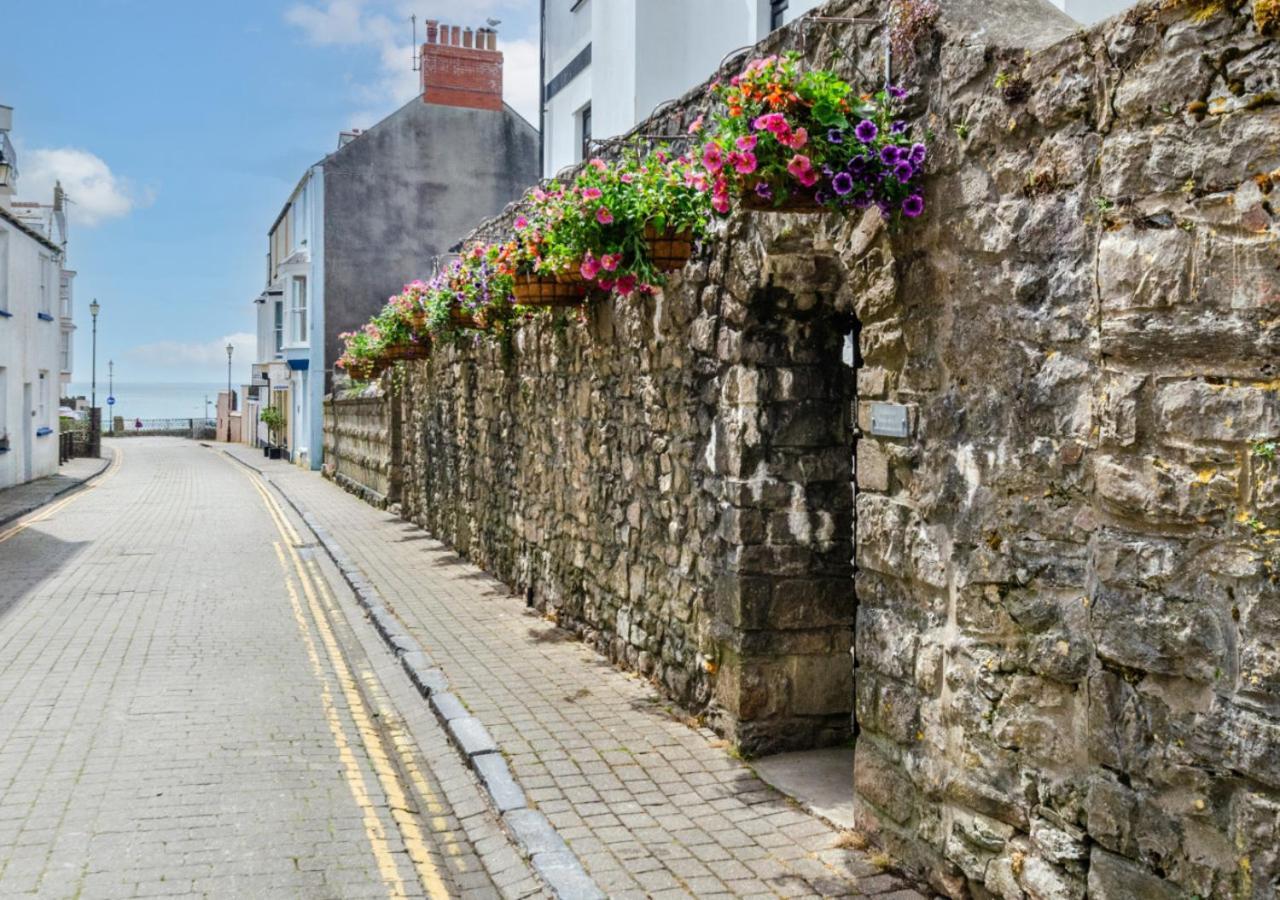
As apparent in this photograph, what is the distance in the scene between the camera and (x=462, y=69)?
3303 cm

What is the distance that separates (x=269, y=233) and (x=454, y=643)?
42.1 m

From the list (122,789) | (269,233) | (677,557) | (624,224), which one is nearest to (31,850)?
(122,789)

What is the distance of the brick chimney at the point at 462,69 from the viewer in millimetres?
32750

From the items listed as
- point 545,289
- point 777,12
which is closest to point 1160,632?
point 545,289

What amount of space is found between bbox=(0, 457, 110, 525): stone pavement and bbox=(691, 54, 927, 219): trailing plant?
59.6 feet

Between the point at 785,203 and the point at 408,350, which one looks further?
the point at 408,350

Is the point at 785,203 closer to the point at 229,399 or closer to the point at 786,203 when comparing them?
the point at 786,203

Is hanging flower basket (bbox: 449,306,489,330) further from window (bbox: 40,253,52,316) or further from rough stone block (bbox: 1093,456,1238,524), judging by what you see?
window (bbox: 40,253,52,316)

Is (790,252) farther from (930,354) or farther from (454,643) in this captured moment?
(454,643)

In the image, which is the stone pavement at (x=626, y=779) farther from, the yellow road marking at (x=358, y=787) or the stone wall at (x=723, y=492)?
the yellow road marking at (x=358, y=787)

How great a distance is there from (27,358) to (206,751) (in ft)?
78.9

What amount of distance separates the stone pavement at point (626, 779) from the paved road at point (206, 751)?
0.47 meters

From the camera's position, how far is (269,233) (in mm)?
47875

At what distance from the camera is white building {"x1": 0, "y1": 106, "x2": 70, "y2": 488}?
24844 millimetres
